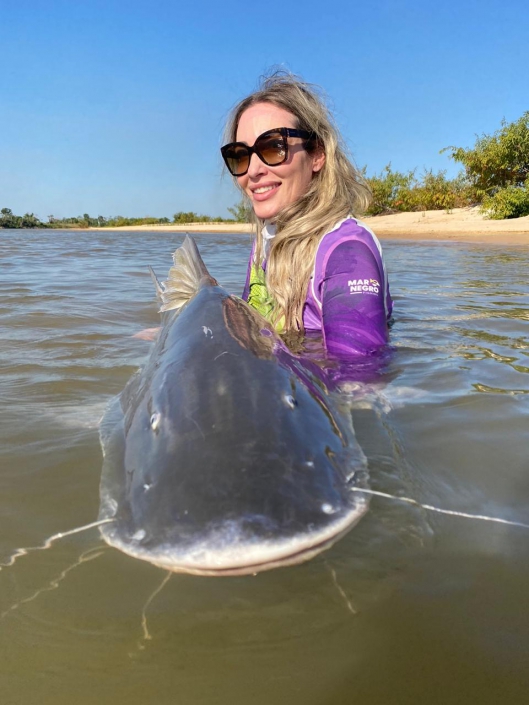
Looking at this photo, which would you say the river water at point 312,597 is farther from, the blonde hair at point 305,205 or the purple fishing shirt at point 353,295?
the blonde hair at point 305,205

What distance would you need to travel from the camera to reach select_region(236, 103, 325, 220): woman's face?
9.71 ft

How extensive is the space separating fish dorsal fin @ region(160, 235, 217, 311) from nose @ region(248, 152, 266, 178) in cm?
54

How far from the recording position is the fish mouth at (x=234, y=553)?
37.2 inches

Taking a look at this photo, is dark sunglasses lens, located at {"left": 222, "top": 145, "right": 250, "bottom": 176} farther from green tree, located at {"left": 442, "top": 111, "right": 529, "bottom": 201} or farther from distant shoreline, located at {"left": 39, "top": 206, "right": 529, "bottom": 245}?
green tree, located at {"left": 442, "top": 111, "right": 529, "bottom": 201}

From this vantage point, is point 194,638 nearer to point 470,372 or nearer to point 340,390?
point 340,390

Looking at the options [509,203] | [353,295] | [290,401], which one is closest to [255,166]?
[353,295]

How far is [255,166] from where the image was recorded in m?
3.04

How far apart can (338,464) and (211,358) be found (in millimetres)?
539

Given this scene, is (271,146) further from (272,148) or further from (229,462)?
(229,462)

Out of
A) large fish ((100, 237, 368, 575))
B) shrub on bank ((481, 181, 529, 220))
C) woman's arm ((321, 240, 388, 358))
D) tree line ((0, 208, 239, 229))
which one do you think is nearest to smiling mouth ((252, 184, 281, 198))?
woman's arm ((321, 240, 388, 358))

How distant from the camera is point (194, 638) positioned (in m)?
1.04

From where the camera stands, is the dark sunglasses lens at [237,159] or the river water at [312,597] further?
the dark sunglasses lens at [237,159]

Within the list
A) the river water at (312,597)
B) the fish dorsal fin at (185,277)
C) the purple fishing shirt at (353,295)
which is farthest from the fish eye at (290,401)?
the fish dorsal fin at (185,277)

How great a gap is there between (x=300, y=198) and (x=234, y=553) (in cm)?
242
